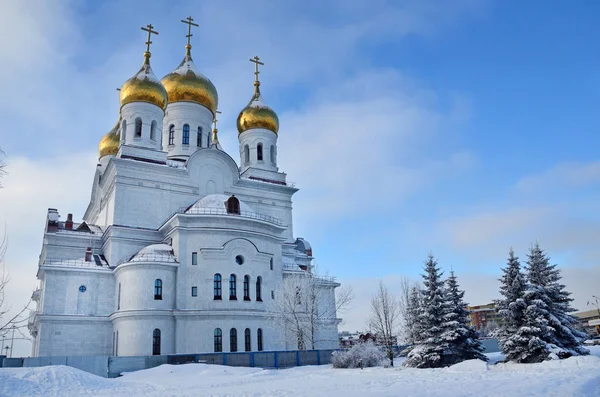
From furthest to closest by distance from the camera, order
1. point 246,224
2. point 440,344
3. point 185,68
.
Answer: point 185,68
point 246,224
point 440,344

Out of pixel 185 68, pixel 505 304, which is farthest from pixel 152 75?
pixel 505 304

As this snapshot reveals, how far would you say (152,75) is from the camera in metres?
35.0

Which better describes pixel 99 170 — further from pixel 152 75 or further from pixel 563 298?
pixel 563 298

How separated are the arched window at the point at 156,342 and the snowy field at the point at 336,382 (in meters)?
5.97

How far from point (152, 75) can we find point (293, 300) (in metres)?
17.8

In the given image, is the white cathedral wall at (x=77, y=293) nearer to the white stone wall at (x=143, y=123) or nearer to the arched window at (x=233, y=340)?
the arched window at (x=233, y=340)

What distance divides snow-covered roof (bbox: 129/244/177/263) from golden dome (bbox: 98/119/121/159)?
53.2ft

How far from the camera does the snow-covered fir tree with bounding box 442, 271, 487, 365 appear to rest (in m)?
19.7

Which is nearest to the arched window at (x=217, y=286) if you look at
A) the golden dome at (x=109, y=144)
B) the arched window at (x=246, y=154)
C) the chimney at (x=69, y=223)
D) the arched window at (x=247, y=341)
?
the arched window at (x=247, y=341)

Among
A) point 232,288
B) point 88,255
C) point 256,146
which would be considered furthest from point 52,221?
point 256,146

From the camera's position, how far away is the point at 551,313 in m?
19.5

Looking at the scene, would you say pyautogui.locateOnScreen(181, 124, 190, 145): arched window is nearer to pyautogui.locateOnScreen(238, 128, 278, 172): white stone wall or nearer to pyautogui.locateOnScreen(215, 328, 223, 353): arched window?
pyautogui.locateOnScreen(238, 128, 278, 172): white stone wall

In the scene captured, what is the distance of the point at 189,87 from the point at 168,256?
1441cm

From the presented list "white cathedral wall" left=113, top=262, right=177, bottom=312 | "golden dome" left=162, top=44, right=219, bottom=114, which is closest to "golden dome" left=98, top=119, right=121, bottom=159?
"golden dome" left=162, top=44, right=219, bottom=114
